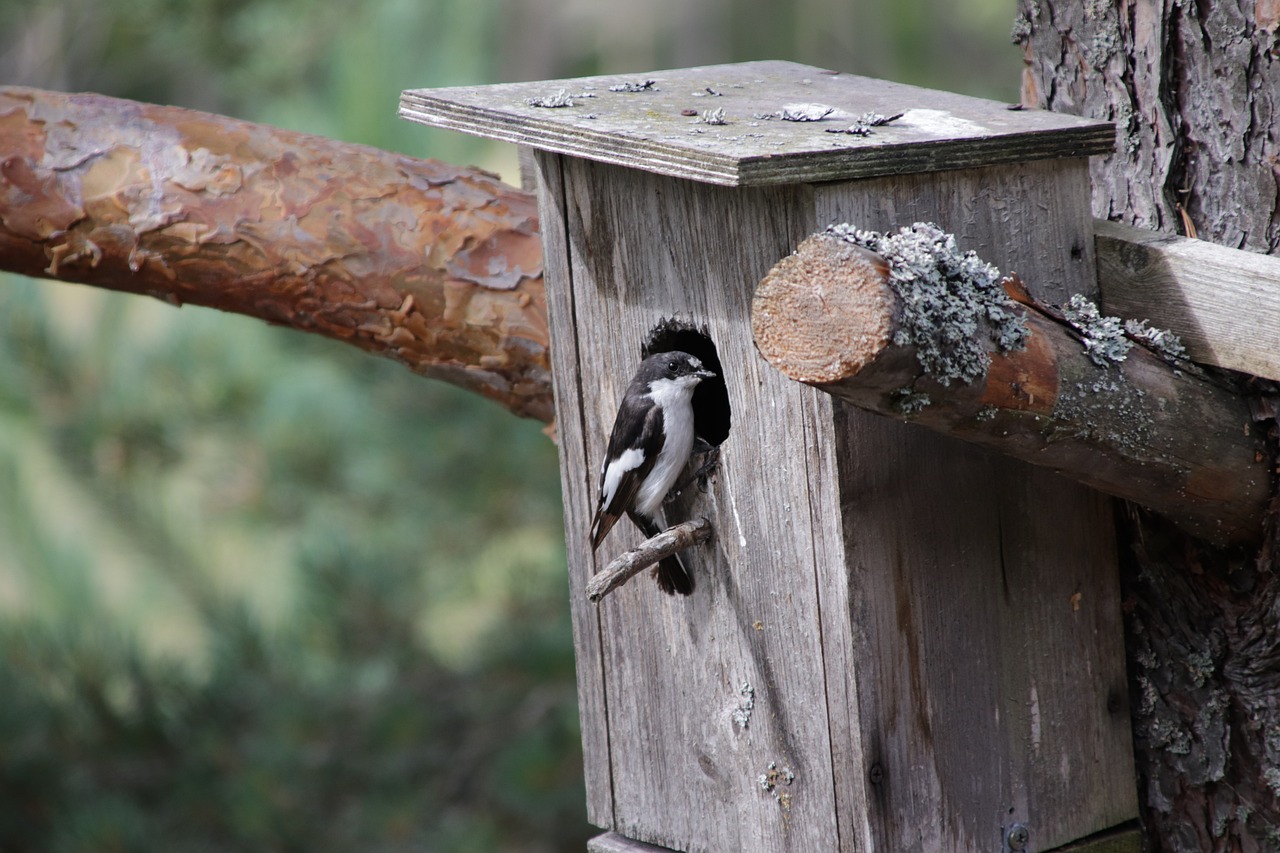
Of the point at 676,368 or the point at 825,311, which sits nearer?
the point at 825,311

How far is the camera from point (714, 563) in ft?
6.77

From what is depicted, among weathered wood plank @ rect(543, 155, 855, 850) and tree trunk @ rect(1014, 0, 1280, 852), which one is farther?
tree trunk @ rect(1014, 0, 1280, 852)

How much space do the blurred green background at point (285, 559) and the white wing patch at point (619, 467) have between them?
2396 millimetres

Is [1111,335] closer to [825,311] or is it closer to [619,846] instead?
[825,311]

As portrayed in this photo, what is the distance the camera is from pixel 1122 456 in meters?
1.71

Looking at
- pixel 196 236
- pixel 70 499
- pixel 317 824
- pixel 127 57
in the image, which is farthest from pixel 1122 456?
pixel 127 57

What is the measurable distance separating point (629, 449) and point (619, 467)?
0.11ft

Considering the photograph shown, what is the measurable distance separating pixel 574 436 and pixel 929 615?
73 cm

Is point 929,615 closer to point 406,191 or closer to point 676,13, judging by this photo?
point 406,191

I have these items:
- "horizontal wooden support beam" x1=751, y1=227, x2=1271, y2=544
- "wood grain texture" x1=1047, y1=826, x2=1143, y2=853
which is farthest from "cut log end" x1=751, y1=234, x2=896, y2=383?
"wood grain texture" x1=1047, y1=826, x2=1143, y2=853

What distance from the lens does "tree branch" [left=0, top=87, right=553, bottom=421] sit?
258 centimetres

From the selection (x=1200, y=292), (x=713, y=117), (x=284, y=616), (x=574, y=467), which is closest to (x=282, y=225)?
(x=574, y=467)

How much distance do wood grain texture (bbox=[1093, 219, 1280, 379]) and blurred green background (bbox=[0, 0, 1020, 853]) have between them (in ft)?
9.18

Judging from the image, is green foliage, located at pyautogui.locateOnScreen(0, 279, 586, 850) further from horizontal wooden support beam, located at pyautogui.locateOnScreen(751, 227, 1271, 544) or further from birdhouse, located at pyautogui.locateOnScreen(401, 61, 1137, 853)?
horizontal wooden support beam, located at pyautogui.locateOnScreen(751, 227, 1271, 544)
